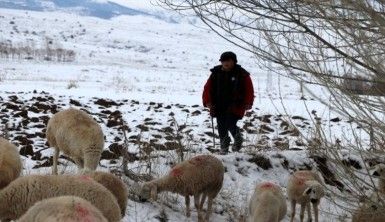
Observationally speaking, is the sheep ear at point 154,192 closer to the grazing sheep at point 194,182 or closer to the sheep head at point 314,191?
the grazing sheep at point 194,182

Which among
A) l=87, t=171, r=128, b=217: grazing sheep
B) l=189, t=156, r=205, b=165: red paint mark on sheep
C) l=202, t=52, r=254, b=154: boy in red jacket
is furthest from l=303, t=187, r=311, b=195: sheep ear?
l=87, t=171, r=128, b=217: grazing sheep

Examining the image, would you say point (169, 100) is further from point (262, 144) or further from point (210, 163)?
point (210, 163)

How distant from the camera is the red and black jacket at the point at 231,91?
29.2ft

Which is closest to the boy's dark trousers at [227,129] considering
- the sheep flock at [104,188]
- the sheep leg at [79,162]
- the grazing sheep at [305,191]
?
the sheep flock at [104,188]

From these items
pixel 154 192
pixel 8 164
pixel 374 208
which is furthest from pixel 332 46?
pixel 8 164

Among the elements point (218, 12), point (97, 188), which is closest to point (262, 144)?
point (218, 12)

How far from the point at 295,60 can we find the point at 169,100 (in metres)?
12.3

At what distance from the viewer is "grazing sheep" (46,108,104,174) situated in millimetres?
7121

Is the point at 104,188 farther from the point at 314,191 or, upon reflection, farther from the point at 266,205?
the point at 314,191

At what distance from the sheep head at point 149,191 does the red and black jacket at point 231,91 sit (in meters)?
2.72

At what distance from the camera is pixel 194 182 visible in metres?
6.87

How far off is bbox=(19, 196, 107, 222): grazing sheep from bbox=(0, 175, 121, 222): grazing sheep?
1046mm

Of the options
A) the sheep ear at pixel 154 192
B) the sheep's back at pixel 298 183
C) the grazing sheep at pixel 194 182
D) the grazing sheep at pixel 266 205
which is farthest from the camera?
the sheep's back at pixel 298 183

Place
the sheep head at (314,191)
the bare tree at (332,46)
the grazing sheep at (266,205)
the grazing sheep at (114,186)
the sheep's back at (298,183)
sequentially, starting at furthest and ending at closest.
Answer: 1. the sheep's back at (298,183)
2. the sheep head at (314,191)
3. the grazing sheep at (266,205)
4. the grazing sheep at (114,186)
5. the bare tree at (332,46)
